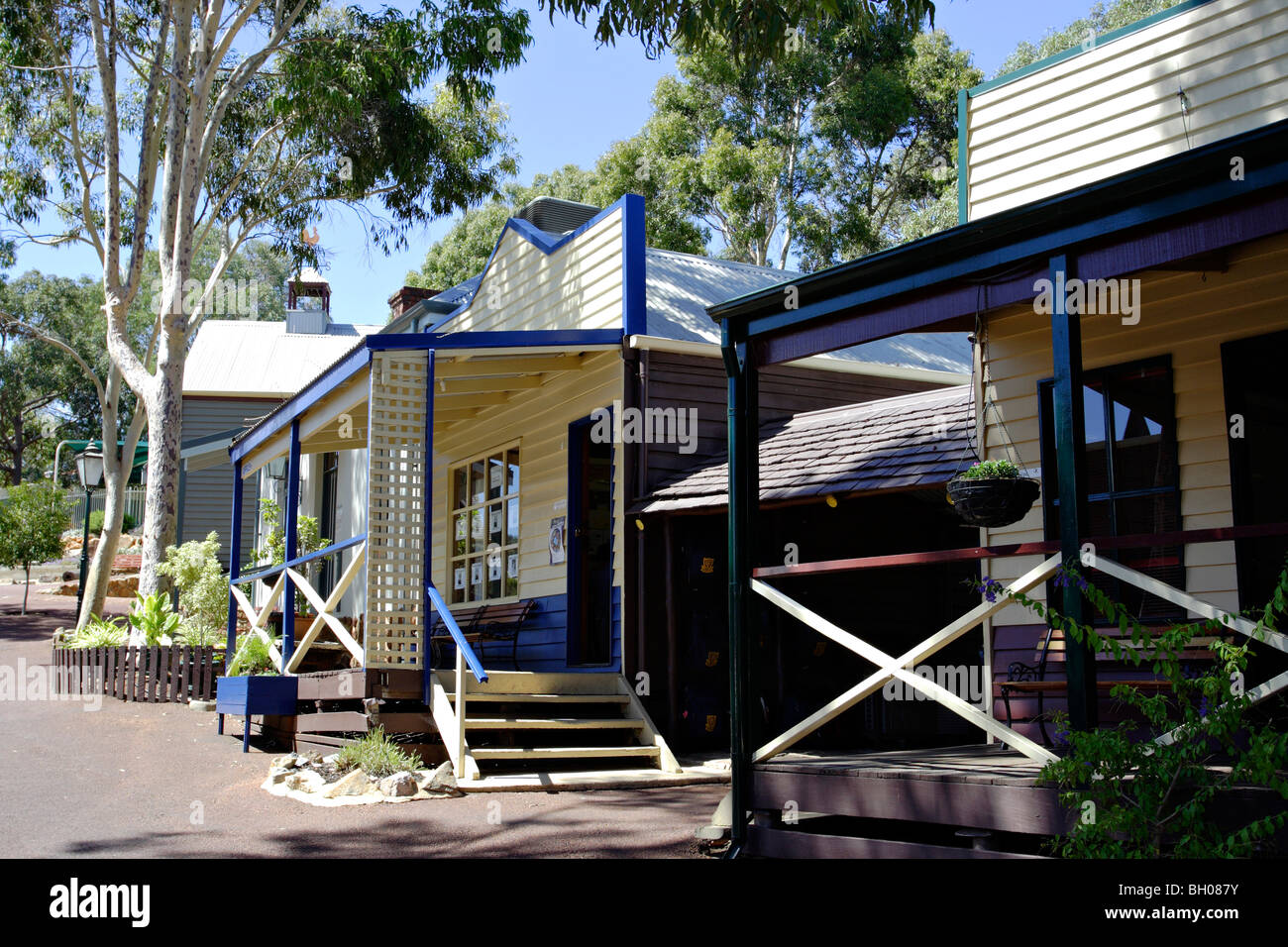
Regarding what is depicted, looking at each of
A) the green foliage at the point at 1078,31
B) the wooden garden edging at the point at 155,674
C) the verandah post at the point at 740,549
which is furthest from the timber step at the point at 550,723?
the green foliage at the point at 1078,31

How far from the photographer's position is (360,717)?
889cm

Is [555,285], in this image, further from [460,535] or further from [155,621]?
[155,621]

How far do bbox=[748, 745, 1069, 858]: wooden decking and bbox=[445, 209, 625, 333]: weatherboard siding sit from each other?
573 centimetres

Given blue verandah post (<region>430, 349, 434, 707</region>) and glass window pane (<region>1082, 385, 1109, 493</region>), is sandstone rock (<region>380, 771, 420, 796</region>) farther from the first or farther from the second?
glass window pane (<region>1082, 385, 1109, 493</region>)

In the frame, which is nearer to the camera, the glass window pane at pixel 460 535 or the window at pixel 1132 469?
the window at pixel 1132 469

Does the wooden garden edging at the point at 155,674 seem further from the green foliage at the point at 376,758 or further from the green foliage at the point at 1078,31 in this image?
the green foliage at the point at 1078,31

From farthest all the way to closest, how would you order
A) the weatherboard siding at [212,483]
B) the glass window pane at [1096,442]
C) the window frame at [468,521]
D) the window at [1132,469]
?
1. the weatherboard siding at [212,483]
2. the window frame at [468,521]
3. the glass window pane at [1096,442]
4. the window at [1132,469]

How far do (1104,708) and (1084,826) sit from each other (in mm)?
2500

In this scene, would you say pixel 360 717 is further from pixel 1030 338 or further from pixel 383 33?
pixel 383 33

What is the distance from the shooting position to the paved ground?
6.35m

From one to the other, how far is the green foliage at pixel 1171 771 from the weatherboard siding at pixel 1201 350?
211 cm

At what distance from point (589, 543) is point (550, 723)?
273cm

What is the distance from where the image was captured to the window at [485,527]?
41.1 feet
